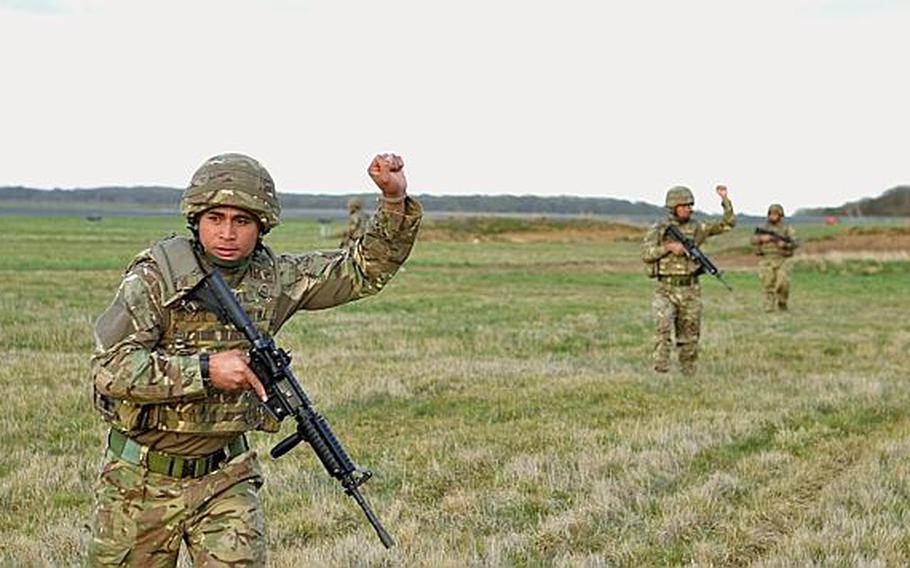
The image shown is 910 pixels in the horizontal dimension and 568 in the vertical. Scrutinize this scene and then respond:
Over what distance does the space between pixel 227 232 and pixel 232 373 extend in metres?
0.55

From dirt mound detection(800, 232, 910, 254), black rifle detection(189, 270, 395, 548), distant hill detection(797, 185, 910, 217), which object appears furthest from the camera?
distant hill detection(797, 185, 910, 217)

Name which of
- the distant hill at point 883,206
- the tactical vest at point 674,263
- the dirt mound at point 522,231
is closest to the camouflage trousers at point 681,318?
the tactical vest at point 674,263

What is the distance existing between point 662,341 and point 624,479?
5811 millimetres

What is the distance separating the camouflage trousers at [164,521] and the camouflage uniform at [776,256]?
1900 cm

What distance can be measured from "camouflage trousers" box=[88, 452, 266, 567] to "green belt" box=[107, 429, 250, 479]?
0.07 ft

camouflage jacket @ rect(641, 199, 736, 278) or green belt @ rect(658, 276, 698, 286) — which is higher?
camouflage jacket @ rect(641, 199, 736, 278)

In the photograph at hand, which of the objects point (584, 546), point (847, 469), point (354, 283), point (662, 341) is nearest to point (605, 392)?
→ point (662, 341)

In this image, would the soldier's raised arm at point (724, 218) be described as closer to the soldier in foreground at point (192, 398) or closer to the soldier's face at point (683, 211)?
the soldier's face at point (683, 211)

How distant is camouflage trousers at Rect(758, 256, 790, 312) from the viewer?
73.7 ft

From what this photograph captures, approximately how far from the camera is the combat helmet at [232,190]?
408 centimetres

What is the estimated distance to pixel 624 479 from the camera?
25.7 feet

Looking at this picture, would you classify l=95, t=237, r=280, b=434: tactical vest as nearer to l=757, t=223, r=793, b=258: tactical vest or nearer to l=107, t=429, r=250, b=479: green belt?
l=107, t=429, r=250, b=479: green belt

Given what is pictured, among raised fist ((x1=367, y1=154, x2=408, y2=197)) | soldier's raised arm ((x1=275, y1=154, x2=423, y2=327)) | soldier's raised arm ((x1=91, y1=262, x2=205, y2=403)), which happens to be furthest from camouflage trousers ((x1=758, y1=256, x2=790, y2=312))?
soldier's raised arm ((x1=91, y1=262, x2=205, y2=403))

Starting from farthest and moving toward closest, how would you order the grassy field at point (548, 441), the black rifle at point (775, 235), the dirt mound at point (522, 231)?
1. the dirt mound at point (522, 231)
2. the black rifle at point (775, 235)
3. the grassy field at point (548, 441)
